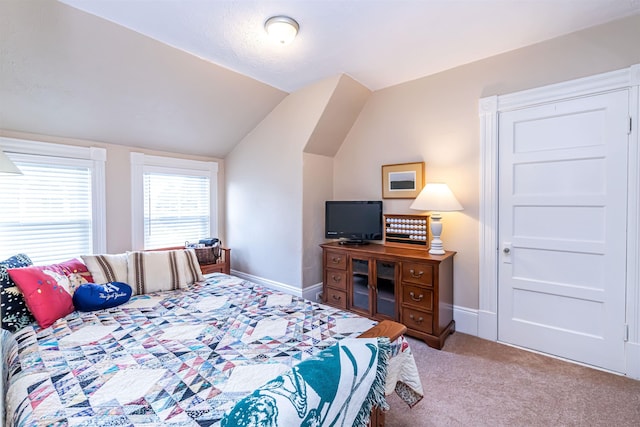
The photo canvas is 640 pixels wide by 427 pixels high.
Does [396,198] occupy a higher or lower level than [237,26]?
lower

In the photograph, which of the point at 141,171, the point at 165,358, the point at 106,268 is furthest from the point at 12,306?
the point at 141,171

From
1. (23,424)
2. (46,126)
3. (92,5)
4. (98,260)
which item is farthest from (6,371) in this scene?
(46,126)

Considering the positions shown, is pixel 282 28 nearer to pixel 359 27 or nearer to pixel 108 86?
pixel 359 27

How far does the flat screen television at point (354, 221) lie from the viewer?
3344 millimetres

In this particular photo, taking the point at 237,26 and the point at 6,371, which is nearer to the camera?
the point at 6,371

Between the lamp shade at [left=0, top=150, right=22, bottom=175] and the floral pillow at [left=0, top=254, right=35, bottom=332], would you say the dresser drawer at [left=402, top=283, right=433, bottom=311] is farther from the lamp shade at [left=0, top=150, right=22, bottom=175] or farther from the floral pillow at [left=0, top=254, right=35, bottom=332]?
the lamp shade at [left=0, top=150, right=22, bottom=175]

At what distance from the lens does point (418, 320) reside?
2.71m

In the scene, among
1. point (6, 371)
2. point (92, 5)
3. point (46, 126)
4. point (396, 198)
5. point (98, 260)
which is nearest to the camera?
point (6, 371)

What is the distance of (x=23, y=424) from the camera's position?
3.33 ft

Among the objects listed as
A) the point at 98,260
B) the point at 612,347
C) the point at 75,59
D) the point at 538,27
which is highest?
the point at 538,27

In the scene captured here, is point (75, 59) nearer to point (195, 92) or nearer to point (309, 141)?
point (195, 92)

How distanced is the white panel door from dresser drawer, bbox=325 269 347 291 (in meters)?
1.48

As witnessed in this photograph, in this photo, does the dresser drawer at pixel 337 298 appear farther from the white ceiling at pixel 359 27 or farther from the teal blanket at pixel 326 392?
the white ceiling at pixel 359 27

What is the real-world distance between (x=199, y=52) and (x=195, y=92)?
0.56 meters
